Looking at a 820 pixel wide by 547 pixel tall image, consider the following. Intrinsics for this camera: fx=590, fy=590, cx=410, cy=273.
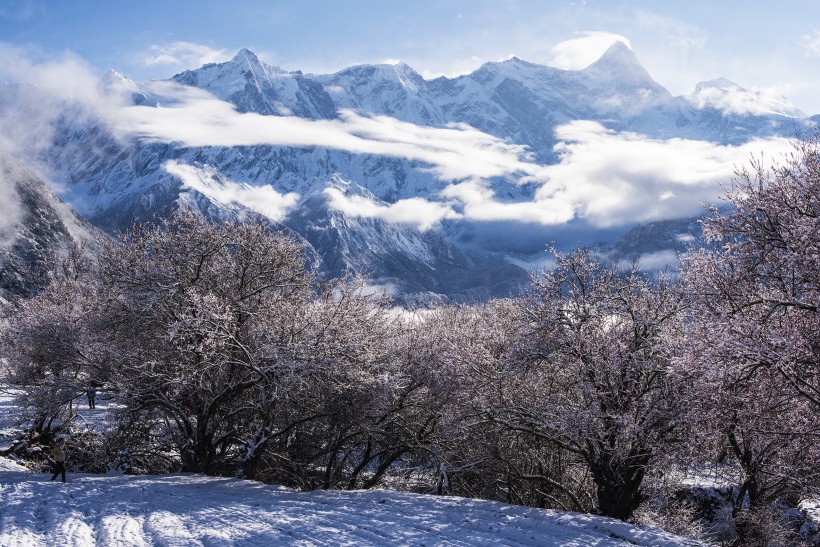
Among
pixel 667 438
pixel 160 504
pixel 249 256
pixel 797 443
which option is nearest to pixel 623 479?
pixel 667 438

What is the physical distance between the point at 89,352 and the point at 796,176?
30.0 meters

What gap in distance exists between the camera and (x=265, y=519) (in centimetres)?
1816

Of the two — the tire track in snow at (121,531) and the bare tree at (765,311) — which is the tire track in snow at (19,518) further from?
the bare tree at (765,311)

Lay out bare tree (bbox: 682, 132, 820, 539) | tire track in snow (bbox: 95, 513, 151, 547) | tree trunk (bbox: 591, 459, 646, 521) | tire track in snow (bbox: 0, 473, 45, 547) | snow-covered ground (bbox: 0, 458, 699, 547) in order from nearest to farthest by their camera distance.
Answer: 1. bare tree (bbox: 682, 132, 820, 539)
2. tire track in snow (bbox: 0, 473, 45, 547)
3. tire track in snow (bbox: 95, 513, 151, 547)
4. snow-covered ground (bbox: 0, 458, 699, 547)
5. tree trunk (bbox: 591, 459, 646, 521)

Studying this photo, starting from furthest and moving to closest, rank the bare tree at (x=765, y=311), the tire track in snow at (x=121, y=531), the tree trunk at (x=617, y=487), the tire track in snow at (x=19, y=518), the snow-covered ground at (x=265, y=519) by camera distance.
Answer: the tree trunk at (x=617, y=487)
the snow-covered ground at (x=265, y=519)
the tire track in snow at (x=121, y=531)
the tire track in snow at (x=19, y=518)
the bare tree at (x=765, y=311)

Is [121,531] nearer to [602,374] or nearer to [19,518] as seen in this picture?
[19,518]

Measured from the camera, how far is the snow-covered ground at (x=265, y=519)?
16308 mm

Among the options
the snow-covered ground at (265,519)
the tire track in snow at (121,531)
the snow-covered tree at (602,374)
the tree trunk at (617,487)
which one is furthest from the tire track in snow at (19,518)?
the tree trunk at (617,487)

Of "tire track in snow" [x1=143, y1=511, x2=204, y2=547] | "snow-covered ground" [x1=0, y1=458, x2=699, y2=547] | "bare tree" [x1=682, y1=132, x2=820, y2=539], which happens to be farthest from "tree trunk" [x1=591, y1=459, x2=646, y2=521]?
"tire track in snow" [x1=143, y1=511, x2=204, y2=547]

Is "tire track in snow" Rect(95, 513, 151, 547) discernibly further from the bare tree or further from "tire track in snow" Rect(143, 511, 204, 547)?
the bare tree

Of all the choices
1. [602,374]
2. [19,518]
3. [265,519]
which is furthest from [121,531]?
[602,374]

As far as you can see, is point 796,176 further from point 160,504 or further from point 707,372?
point 160,504

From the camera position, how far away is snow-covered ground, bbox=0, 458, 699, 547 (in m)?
16.3

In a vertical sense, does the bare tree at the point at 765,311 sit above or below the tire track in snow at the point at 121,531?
above
